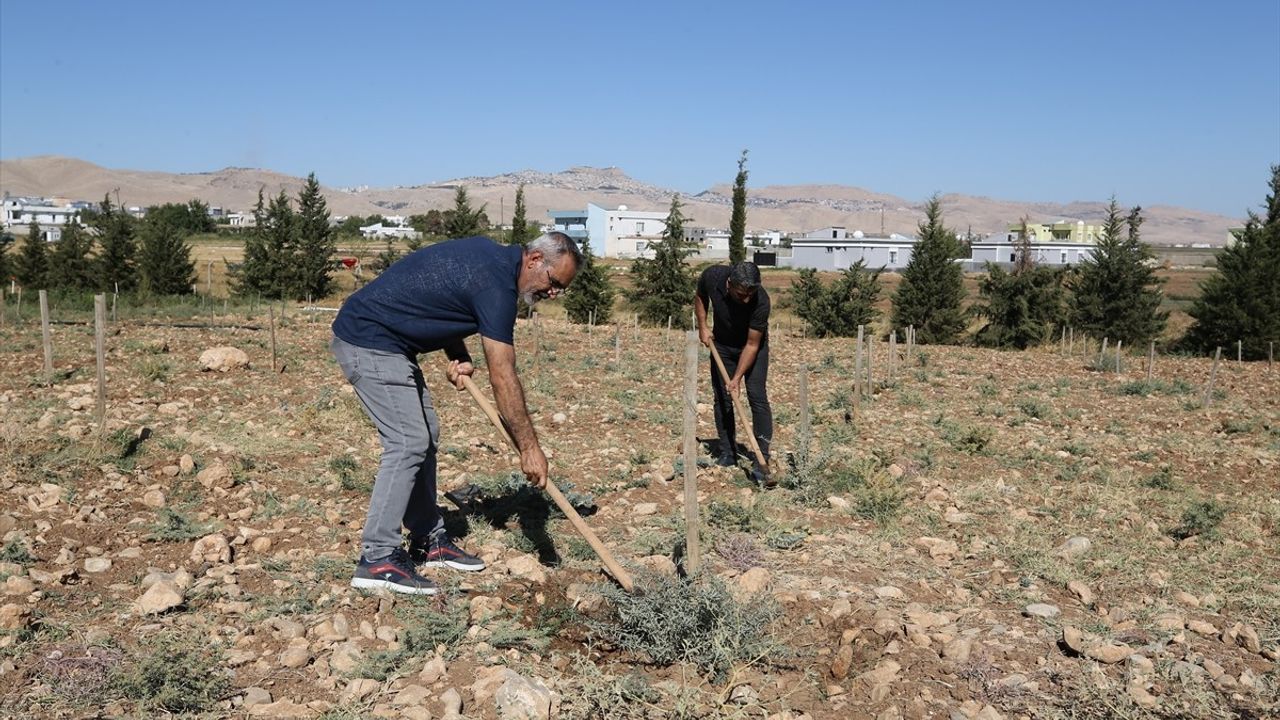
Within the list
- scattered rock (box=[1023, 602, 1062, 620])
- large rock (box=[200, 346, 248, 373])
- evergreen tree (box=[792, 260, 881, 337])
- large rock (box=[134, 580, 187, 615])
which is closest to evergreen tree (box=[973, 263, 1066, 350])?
evergreen tree (box=[792, 260, 881, 337])

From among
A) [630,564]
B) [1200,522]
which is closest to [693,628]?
[630,564]

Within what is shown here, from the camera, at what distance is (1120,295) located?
2922cm

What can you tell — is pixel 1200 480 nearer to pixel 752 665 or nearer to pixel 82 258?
pixel 752 665

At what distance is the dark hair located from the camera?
6270 mm

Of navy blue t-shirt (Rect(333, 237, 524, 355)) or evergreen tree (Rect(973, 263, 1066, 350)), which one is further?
evergreen tree (Rect(973, 263, 1066, 350))

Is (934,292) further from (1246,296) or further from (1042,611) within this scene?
(1042,611)

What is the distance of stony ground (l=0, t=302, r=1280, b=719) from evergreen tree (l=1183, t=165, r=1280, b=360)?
19.2 meters

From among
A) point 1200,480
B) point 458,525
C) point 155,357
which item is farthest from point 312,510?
point 155,357

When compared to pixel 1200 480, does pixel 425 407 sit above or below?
above

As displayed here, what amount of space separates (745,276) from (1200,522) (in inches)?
119

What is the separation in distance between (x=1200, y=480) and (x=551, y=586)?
5.59 m

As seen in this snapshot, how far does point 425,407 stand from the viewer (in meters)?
4.29

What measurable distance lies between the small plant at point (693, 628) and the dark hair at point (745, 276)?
2.76 metres

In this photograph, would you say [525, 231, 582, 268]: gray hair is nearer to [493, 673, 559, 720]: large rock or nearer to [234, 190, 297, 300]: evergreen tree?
[493, 673, 559, 720]: large rock
